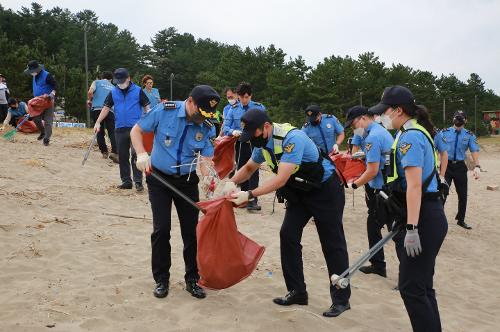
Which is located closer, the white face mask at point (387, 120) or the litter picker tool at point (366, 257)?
the white face mask at point (387, 120)

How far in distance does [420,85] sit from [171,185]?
1859 inches

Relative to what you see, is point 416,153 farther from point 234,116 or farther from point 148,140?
point 234,116

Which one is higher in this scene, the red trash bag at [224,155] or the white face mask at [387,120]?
the white face mask at [387,120]

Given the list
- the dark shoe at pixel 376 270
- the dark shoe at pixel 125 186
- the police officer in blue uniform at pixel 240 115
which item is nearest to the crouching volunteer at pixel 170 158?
the dark shoe at pixel 376 270

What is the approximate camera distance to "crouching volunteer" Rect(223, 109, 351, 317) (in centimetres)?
413

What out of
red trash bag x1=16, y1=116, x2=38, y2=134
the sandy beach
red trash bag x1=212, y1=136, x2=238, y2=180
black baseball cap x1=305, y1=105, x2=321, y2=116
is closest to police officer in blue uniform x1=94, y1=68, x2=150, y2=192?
the sandy beach

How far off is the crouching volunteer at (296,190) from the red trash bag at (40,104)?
8220 mm

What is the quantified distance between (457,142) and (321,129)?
2.91m

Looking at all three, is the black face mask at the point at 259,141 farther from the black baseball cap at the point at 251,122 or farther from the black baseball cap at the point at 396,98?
the black baseball cap at the point at 396,98

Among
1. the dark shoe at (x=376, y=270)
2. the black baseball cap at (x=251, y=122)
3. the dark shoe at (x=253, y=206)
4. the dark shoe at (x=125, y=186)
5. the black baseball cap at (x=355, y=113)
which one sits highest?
the black baseball cap at (x=355, y=113)

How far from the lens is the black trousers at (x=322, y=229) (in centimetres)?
435

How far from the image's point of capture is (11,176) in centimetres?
885

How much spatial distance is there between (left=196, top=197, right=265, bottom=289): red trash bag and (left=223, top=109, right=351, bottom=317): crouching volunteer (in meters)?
0.18

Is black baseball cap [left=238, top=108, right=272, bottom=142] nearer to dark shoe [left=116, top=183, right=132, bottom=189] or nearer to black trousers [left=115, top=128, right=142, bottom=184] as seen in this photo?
black trousers [left=115, top=128, right=142, bottom=184]
